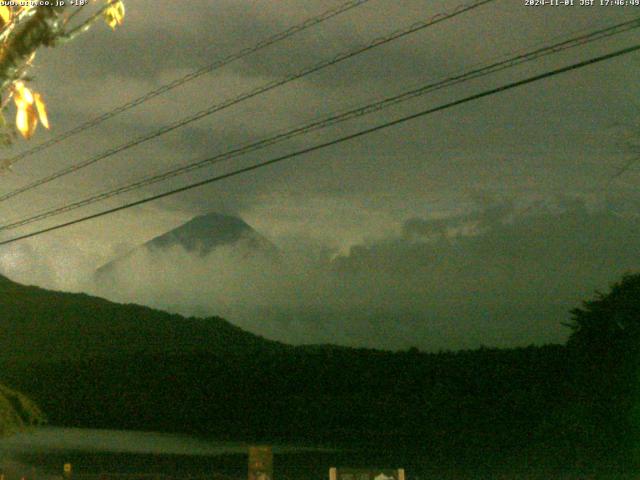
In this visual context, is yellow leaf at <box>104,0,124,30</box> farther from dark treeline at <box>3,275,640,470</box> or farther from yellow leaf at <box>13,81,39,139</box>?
dark treeline at <box>3,275,640,470</box>

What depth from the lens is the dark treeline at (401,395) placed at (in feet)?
114

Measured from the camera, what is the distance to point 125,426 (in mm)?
68750

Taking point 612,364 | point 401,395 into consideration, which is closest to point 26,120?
point 612,364

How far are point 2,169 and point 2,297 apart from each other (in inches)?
2782

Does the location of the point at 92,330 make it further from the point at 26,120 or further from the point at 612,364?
the point at 26,120

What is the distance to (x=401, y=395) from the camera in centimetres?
6294

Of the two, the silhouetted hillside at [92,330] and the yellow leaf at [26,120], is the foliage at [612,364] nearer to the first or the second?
the yellow leaf at [26,120]

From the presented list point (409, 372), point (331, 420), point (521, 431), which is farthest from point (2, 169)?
point (409, 372)

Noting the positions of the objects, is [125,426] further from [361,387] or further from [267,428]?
[361,387]

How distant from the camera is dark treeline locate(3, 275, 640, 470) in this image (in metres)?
34.7

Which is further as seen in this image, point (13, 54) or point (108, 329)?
point (108, 329)

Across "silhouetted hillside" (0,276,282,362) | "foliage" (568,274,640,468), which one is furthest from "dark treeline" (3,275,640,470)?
"silhouetted hillside" (0,276,282,362)

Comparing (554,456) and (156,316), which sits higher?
(156,316)

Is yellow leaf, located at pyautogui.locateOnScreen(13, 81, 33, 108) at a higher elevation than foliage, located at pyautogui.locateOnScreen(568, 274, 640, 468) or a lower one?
lower
